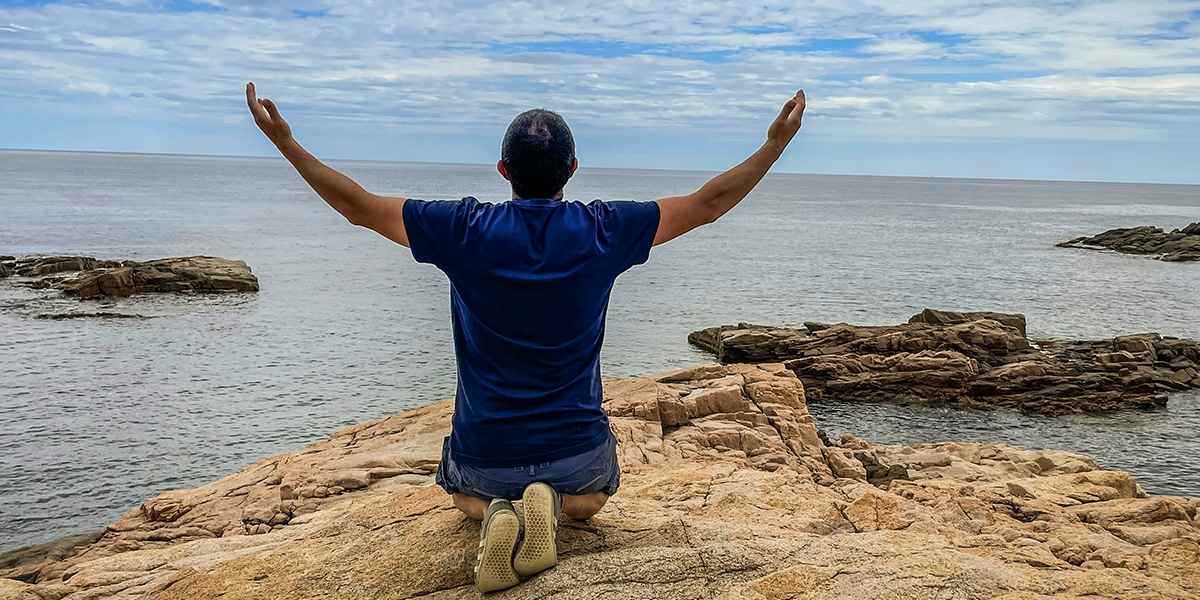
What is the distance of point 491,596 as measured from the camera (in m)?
4.63

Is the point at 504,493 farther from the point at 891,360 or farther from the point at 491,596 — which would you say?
the point at 891,360

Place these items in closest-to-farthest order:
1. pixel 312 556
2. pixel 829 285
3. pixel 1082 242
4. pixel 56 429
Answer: pixel 312 556 → pixel 56 429 → pixel 829 285 → pixel 1082 242

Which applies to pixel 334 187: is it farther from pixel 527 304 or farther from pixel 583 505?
pixel 583 505

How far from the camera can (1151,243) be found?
70.8m

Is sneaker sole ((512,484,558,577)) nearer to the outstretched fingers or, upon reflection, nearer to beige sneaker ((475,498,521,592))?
beige sneaker ((475,498,521,592))

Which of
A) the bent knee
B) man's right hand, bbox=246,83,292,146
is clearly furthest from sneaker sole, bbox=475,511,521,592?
man's right hand, bbox=246,83,292,146

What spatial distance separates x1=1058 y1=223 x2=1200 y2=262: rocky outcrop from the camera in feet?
215

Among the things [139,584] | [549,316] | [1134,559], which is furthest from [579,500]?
[1134,559]

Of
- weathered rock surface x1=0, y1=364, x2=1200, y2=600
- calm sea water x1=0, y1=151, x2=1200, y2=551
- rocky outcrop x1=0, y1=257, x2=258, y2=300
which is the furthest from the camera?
rocky outcrop x1=0, y1=257, x2=258, y2=300

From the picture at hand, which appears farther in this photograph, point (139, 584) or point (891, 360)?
point (891, 360)

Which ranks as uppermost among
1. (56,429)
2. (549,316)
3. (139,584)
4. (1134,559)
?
(549,316)

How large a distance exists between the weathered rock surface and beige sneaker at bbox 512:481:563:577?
119mm

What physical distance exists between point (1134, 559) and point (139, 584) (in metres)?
6.01

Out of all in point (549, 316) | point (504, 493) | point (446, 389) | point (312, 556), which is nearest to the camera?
point (549, 316)
